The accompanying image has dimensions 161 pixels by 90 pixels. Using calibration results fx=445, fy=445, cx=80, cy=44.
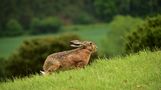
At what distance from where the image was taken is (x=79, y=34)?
3253 inches

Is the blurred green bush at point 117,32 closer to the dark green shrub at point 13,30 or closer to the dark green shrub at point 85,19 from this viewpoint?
the dark green shrub at point 85,19

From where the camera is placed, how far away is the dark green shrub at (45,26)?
9338 cm

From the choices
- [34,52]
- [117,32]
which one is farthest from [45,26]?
[34,52]

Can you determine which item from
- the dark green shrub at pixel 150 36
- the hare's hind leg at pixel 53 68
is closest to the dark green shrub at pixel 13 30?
the dark green shrub at pixel 150 36

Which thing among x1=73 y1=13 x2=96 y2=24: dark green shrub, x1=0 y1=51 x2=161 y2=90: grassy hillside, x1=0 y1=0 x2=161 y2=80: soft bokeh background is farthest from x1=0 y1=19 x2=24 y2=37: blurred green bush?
x1=0 y1=51 x2=161 y2=90: grassy hillside

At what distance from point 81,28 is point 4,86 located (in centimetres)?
8472

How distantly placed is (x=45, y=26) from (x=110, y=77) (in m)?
84.7

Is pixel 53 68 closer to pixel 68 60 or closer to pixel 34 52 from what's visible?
pixel 68 60

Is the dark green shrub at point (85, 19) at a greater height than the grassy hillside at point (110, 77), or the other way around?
the grassy hillside at point (110, 77)

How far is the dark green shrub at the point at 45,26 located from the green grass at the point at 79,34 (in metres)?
1.94

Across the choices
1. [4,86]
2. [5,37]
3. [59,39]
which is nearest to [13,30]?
[5,37]

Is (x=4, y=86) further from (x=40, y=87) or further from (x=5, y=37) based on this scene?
(x=5, y=37)

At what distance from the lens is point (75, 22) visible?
103m

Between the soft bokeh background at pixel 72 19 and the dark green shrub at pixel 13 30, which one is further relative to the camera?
the dark green shrub at pixel 13 30
